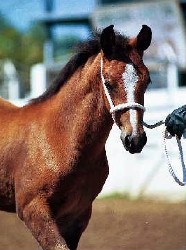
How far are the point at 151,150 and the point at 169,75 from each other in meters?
2.25

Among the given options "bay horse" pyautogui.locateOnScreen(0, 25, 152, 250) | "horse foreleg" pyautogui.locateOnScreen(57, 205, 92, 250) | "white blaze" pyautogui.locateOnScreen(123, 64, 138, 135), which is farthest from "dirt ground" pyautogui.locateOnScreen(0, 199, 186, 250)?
"white blaze" pyautogui.locateOnScreen(123, 64, 138, 135)

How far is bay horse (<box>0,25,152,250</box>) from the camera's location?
199 inches

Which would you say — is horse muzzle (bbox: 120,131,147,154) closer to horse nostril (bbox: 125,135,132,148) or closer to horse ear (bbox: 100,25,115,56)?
horse nostril (bbox: 125,135,132,148)

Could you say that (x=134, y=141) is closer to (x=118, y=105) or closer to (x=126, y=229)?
(x=118, y=105)

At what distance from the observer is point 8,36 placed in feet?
218

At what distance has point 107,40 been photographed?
16.9ft

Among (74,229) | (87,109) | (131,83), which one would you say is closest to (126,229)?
(74,229)

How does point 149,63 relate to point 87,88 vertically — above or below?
below

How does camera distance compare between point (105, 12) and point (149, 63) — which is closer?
point (149, 63)

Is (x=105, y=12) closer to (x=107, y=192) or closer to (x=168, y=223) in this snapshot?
(x=107, y=192)

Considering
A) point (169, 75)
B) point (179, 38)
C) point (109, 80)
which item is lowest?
point (179, 38)

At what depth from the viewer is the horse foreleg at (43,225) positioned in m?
5.20

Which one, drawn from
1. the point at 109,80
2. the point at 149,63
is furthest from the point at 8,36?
the point at 109,80

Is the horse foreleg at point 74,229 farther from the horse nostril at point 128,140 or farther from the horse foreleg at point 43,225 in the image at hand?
the horse nostril at point 128,140
